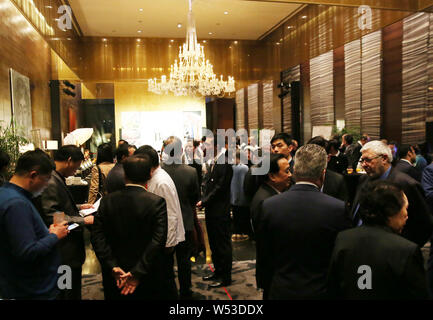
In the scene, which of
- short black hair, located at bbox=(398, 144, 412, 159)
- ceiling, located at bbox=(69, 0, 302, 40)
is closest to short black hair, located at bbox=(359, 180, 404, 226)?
short black hair, located at bbox=(398, 144, 412, 159)

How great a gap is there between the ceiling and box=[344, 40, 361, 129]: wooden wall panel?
8.65 feet

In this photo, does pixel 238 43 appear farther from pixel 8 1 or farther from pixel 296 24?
pixel 8 1

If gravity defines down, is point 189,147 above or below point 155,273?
above

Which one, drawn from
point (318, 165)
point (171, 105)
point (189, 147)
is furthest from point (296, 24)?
point (318, 165)

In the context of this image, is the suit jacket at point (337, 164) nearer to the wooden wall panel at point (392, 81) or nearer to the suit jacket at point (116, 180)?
the wooden wall panel at point (392, 81)

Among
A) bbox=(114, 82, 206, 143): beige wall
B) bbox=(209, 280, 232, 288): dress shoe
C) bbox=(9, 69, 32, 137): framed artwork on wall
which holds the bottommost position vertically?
bbox=(209, 280, 232, 288): dress shoe

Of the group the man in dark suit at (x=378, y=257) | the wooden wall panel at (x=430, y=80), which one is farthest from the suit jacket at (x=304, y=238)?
the wooden wall panel at (x=430, y=80)

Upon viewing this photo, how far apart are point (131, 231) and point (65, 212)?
2.41 ft

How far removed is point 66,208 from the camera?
261 cm

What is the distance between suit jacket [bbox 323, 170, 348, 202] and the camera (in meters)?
2.81

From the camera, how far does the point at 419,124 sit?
7.25 m

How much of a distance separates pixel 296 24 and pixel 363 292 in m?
11.4

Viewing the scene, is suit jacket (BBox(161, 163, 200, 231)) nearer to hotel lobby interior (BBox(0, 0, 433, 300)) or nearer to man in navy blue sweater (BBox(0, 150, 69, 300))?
hotel lobby interior (BBox(0, 0, 433, 300))
